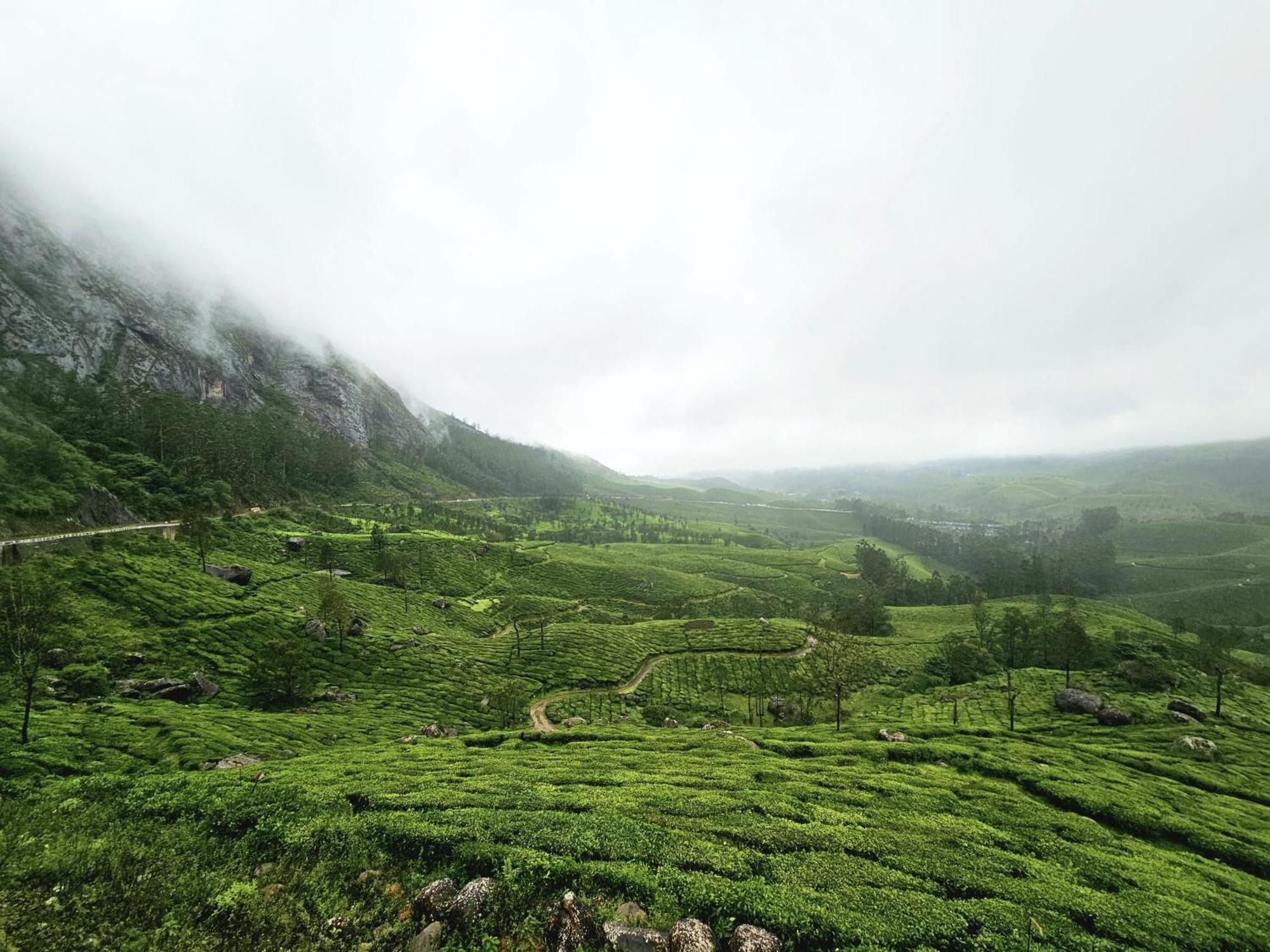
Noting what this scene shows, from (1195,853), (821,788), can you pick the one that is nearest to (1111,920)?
(821,788)

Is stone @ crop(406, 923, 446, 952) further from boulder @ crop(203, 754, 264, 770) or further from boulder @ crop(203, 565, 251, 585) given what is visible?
boulder @ crop(203, 565, 251, 585)

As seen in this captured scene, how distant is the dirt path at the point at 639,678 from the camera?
223ft

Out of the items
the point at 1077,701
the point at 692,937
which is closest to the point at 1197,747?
the point at 1077,701

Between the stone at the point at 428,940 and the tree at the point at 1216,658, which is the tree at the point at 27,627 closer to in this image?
the stone at the point at 428,940

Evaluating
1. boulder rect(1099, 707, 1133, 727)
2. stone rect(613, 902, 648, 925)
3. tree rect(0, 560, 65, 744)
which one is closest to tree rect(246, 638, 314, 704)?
tree rect(0, 560, 65, 744)

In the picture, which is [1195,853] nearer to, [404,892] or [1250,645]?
[404,892]

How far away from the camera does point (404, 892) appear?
1914 cm

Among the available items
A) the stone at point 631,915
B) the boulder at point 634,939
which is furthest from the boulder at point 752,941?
the stone at point 631,915

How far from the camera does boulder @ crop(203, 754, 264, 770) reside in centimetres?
3175

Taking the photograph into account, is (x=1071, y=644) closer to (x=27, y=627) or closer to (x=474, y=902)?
(x=474, y=902)

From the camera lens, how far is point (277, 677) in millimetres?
54031

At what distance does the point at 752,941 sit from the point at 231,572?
103 metres

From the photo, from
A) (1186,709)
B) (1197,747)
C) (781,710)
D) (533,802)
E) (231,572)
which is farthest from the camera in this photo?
(231,572)

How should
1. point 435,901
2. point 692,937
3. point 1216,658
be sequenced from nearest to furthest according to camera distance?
point 692,937 → point 435,901 → point 1216,658
